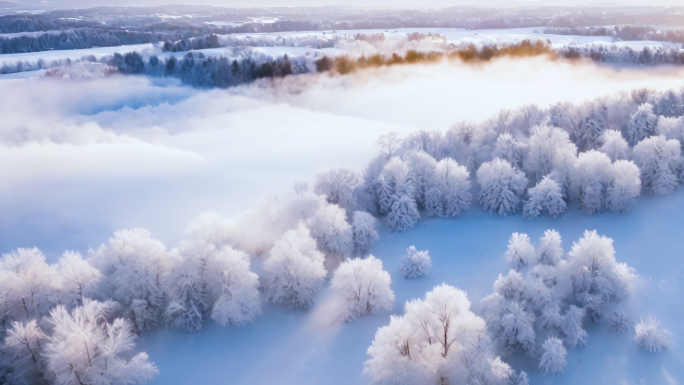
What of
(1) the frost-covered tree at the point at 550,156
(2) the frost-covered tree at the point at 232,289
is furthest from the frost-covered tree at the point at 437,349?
(1) the frost-covered tree at the point at 550,156

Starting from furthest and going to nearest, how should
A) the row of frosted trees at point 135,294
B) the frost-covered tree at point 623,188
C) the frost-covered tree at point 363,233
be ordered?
1. the frost-covered tree at point 623,188
2. the frost-covered tree at point 363,233
3. the row of frosted trees at point 135,294

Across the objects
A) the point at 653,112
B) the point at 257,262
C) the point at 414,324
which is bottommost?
the point at 257,262

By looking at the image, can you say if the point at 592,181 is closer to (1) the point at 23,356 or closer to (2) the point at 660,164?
(2) the point at 660,164

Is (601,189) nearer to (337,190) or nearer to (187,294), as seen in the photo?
(337,190)

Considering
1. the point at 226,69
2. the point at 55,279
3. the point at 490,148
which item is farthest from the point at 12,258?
the point at 226,69

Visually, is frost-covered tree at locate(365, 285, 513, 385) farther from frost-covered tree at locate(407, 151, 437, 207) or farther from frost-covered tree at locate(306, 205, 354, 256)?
frost-covered tree at locate(407, 151, 437, 207)

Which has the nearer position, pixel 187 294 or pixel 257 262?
pixel 187 294

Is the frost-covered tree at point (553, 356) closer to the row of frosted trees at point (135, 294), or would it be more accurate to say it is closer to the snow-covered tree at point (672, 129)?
the row of frosted trees at point (135, 294)
